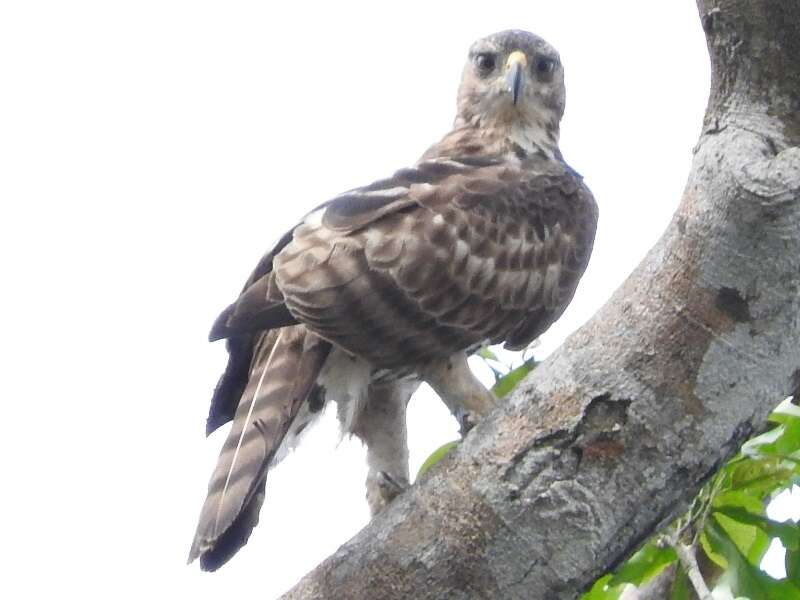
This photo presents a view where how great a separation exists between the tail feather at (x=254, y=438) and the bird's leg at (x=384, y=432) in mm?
431

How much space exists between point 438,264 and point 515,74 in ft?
5.53

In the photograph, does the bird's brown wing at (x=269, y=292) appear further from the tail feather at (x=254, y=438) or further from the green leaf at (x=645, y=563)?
the green leaf at (x=645, y=563)

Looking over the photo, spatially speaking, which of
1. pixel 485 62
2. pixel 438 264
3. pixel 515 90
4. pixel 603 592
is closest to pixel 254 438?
pixel 438 264

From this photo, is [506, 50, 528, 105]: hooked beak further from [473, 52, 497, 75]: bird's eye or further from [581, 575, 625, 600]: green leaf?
[581, 575, 625, 600]: green leaf

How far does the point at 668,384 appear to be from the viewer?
2992 millimetres

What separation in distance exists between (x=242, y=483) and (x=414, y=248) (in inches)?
38.3

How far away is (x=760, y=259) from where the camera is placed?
2920 mm

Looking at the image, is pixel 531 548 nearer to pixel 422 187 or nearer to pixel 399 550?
pixel 399 550

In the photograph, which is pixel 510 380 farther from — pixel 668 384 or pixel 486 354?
pixel 668 384

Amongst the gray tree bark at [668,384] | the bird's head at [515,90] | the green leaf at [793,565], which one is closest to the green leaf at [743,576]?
the green leaf at [793,565]

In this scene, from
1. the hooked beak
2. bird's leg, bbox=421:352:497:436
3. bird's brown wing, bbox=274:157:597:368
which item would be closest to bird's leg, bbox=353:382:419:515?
bird's leg, bbox=421:352:497:436

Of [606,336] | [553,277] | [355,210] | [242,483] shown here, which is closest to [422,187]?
[355,210]

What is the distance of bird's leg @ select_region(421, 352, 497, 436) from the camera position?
436 cm

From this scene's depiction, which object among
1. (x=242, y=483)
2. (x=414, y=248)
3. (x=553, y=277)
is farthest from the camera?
(x=553, y=277)
